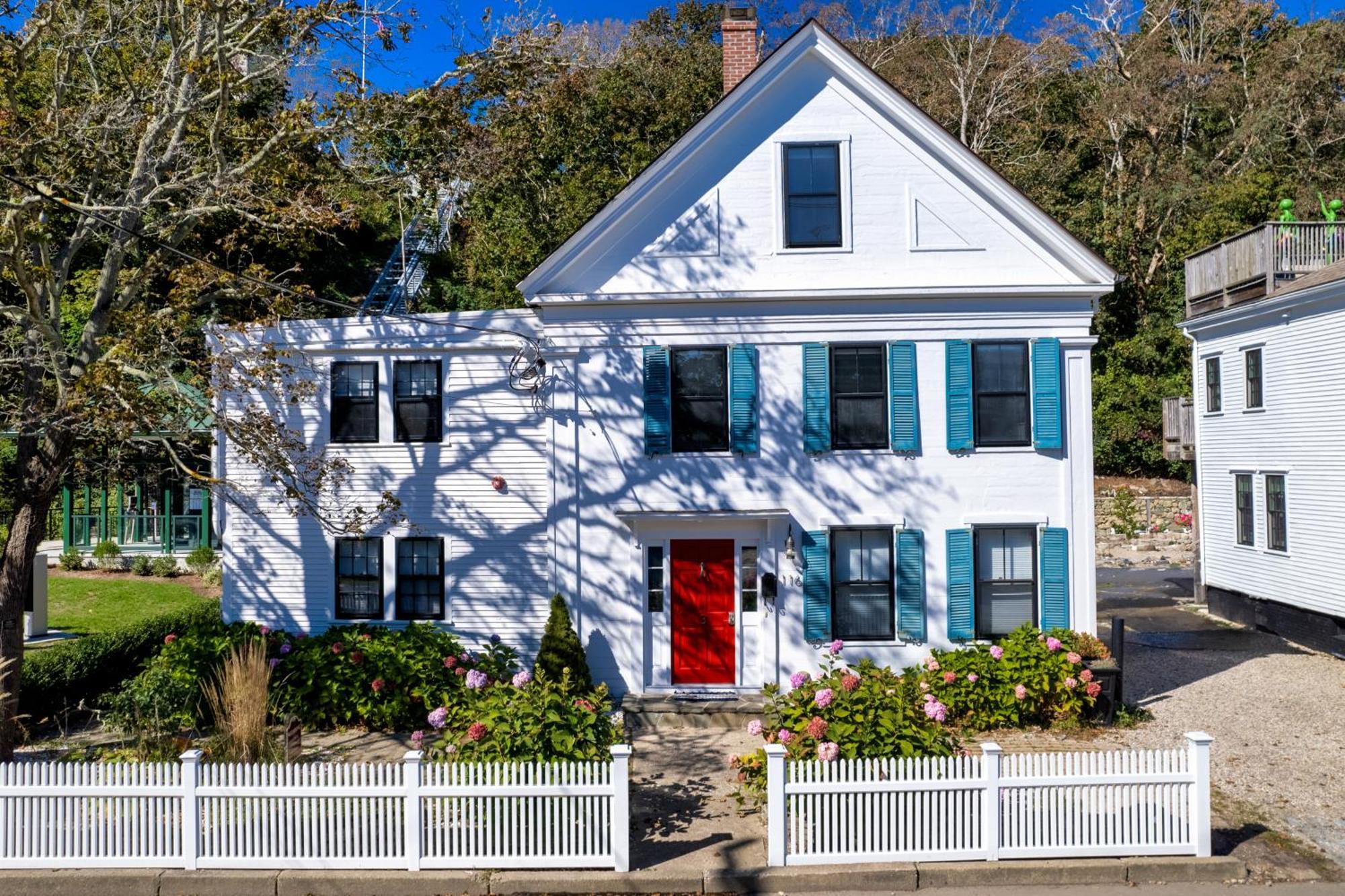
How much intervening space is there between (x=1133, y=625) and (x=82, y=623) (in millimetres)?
21590

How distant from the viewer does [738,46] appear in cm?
1563

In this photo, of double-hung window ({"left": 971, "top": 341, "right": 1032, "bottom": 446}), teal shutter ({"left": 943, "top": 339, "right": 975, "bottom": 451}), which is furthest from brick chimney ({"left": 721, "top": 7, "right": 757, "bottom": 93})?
double-hung window ({"left": 971, "top": 341, "right": 1032, "bottom": 446})

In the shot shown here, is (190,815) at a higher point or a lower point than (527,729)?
lower

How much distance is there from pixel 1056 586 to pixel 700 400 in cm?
550

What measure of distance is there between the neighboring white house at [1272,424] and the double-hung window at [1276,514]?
1.0 inches

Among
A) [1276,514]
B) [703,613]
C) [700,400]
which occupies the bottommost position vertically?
[703,613]

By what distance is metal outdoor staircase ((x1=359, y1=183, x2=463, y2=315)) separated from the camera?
30.9 meters

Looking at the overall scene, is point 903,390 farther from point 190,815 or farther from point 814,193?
point 190,815

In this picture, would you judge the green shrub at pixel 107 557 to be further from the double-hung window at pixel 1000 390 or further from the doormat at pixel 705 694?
the double-hung window at pixel 1000 390

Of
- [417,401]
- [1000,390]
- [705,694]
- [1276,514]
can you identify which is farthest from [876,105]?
[1276,514]

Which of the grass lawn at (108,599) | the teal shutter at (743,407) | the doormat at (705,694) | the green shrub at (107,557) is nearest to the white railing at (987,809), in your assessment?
the doormat at (705,694)

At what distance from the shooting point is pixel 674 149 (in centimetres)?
1405

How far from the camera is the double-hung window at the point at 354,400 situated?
15.5m

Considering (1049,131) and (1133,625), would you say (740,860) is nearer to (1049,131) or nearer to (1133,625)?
(1133,625)
